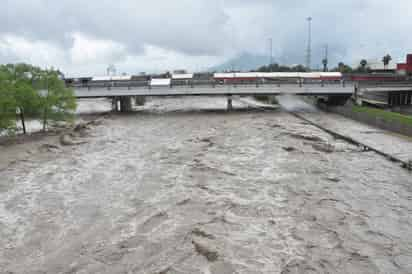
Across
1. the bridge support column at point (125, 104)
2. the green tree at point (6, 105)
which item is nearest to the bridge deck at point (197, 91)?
the bridge support column at point (125, 104)

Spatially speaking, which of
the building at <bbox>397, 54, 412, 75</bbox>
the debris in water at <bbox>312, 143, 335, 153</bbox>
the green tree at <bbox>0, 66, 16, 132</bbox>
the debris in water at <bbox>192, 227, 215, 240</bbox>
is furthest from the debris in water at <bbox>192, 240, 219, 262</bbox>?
the building at <bbox>397, 54, 412, 75</bbox>

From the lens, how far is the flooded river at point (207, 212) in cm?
1038

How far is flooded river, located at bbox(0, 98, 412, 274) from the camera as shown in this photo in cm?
1038

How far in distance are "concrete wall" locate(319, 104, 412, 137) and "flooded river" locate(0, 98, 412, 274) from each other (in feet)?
29.5

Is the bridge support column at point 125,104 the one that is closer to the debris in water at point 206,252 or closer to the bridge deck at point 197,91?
the bridge deck at point 197,91

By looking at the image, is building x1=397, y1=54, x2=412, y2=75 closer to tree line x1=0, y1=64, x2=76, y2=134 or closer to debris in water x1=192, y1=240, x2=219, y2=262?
tree line x1=0, y1=64, x2=76, y2=134

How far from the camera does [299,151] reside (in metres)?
25.5

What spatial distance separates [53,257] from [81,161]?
13.5m

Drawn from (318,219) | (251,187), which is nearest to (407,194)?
(318,219)

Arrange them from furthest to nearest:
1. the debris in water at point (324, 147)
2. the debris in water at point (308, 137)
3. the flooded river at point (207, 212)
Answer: the debris in water at point (308, 137) < the debris in water at point (324, 147) < the flooded river at point (207, 212)

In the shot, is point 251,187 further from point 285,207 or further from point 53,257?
point 53,257

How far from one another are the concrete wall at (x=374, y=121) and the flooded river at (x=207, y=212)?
9.00 meters

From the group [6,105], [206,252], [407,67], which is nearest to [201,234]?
[206,252]

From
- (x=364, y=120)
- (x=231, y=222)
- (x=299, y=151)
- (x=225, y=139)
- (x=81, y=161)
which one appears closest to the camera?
(x=231, y=222)
